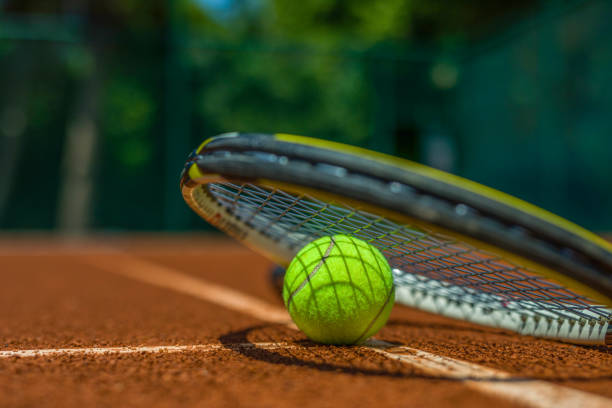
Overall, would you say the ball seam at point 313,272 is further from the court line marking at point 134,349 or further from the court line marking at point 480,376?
the court line marking at point 480,376

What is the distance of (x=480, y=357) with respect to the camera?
169 cm

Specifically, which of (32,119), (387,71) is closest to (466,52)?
(387,71)

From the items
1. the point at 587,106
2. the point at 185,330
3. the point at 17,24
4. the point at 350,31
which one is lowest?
the point at 185,330

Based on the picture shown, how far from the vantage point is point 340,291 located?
170 centimetres

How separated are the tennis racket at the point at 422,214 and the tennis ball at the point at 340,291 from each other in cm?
9

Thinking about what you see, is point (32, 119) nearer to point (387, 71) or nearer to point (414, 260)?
point (387, 71)

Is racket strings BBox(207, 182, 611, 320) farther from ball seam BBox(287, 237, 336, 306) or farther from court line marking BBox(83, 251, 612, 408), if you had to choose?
court line marking BBox(83, 251, 612, 408)

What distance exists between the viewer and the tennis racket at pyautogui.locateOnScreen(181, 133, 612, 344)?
3.47 ft

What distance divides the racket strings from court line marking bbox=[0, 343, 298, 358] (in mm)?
389

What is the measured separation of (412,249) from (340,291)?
0.86 ft

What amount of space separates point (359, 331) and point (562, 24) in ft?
26.0

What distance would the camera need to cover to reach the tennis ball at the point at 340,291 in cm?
170

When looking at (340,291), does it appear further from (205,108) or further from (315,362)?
(205,108)

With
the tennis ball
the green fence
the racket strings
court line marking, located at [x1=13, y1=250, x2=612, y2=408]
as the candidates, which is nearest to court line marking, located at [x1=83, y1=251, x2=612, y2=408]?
court line marking, located at [x1=13, y1=250, x2=612, y2=408]
